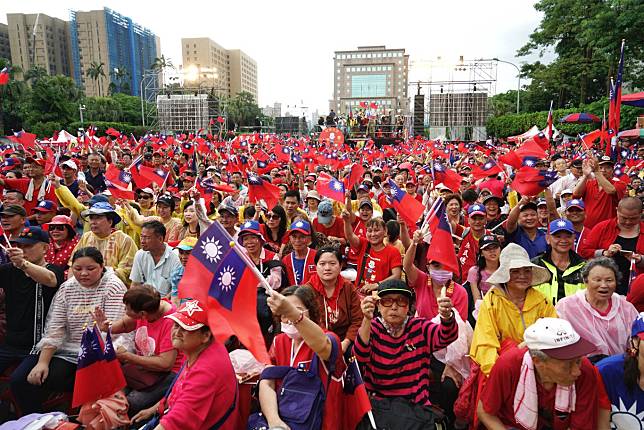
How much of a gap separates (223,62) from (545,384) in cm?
14259

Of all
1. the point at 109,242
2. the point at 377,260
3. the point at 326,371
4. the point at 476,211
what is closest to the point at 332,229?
the point at 377,260

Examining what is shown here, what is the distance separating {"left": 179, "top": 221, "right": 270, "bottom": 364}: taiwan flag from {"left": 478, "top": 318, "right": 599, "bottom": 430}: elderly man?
55.3 inches

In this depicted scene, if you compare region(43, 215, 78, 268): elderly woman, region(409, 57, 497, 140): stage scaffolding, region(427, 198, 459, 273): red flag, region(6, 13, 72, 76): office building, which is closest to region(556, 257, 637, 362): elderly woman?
region(427, 198, 459, 273): red flag

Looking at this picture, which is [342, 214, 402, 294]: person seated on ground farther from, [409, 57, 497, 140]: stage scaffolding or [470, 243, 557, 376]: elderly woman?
[409, 57, 497, 140]: stage scaffolding

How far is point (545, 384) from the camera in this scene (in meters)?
2.46

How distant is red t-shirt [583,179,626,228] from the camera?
5648 mm

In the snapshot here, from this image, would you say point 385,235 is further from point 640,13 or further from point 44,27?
point 44,27

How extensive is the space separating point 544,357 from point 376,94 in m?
105

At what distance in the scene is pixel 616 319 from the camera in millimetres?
3041

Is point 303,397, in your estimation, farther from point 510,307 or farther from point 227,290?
point 510,307

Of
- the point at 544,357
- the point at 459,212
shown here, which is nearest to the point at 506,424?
the point at 544,357

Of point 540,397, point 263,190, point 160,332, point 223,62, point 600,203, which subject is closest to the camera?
point 540,397

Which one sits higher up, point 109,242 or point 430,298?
point 109,242

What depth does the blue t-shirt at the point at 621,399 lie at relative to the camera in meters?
2.48
